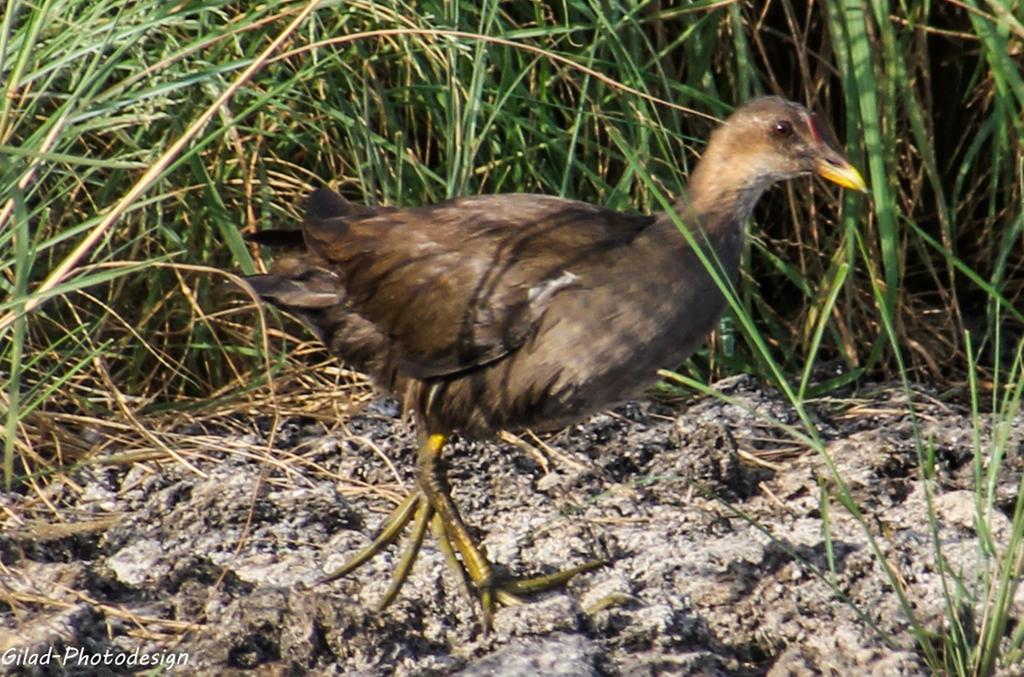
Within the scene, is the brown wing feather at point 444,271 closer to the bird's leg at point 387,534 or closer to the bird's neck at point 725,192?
the bird's neck at point 725,192

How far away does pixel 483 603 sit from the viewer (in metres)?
3.15

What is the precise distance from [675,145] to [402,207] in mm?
749

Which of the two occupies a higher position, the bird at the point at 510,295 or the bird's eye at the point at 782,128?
the bird's eye at the point at 782,128

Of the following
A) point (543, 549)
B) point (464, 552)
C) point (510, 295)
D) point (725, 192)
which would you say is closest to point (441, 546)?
point (464, 552)

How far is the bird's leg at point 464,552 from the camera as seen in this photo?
3180mm

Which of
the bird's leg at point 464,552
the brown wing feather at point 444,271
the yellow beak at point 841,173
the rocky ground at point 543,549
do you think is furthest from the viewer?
the yellow beak at point 841,173

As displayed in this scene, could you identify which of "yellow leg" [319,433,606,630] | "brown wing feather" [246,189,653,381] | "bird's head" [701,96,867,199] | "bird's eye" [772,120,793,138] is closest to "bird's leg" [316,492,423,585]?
"yellow leg" [319,433,606,630]

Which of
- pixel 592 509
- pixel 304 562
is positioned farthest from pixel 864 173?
pixel 304 562

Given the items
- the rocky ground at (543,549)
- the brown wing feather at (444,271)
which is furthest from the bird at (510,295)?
the rocky ground at (543,549)

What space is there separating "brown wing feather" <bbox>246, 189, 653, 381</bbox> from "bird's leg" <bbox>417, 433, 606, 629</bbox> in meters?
0.20

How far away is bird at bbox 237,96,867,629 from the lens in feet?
10.6

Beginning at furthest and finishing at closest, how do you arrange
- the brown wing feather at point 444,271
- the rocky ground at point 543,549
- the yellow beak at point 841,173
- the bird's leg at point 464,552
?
the yellow beak at point 841,173, the brown wing feather at point 444,271, the bird's leg at point 464,552, the rocky ground at point 543,549

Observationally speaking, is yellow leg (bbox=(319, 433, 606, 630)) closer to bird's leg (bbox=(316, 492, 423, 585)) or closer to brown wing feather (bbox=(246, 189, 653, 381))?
bird's leg (bbox=(316, 492, 423, 585))

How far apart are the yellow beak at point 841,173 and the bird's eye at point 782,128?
9 centimetres
